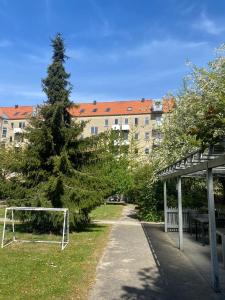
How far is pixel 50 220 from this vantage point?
15539mm

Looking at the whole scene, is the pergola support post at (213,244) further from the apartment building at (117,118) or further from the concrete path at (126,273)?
the apartment building at (117,118)

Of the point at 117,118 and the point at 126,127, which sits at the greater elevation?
the point at 117,118

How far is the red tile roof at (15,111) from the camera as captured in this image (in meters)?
74.4

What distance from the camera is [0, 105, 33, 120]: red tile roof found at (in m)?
74.4

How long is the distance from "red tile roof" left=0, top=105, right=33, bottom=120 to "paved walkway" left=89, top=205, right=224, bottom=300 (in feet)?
211

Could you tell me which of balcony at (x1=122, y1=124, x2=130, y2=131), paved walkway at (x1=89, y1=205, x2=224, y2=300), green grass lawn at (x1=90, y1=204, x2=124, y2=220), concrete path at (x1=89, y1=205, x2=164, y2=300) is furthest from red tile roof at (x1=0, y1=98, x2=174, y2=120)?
paved walkway at (x1=89, y1=205, x2=224, y2=300)

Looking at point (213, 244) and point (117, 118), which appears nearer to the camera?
point (213, 244)

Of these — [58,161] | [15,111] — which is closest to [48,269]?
[58,161]

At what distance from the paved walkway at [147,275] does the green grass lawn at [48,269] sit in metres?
0.37

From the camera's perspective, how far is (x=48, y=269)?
380 inches

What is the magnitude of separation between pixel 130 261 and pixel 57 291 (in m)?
3.62

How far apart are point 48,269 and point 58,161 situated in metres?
6.10

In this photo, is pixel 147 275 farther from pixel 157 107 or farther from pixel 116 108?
pixel 116 108

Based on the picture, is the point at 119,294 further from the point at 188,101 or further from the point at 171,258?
the point at 188,101
